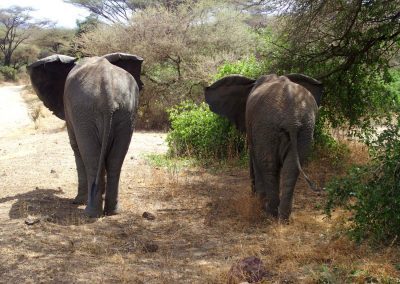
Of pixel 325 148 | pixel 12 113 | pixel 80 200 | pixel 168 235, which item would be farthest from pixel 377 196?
pixel 12 113

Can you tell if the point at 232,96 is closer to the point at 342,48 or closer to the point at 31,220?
the point at 342,48

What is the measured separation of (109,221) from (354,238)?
3003 millimetres

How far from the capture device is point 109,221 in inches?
270

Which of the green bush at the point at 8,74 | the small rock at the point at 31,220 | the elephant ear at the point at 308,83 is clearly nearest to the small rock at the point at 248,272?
the small rock at the point at 31,220

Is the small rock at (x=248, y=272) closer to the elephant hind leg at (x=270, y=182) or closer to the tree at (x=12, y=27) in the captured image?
the elephant hind leg at (x=270, y=182)

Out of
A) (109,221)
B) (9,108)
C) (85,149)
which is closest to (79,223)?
(109,221)

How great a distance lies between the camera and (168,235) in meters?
6.48

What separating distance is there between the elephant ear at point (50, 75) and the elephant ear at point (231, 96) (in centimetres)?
213

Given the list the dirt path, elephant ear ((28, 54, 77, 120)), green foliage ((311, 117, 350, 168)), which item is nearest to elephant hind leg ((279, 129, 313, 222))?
elephant ear ((28, 54, 77, 120))

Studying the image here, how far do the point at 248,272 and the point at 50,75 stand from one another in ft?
16.1

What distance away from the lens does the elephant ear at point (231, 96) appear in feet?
26.5

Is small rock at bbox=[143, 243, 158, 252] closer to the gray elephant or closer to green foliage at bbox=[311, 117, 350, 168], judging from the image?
the gray elephant

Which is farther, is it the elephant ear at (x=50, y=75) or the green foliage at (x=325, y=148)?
the green foliage at (x=325, y=148)

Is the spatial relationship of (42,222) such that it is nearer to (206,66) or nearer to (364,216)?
(364,216)
